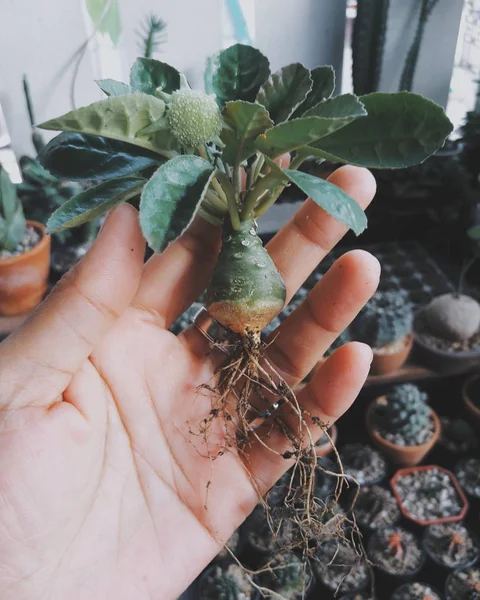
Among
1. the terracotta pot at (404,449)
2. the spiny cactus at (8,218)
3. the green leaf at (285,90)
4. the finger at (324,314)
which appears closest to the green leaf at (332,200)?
the green leaf at (285,90)

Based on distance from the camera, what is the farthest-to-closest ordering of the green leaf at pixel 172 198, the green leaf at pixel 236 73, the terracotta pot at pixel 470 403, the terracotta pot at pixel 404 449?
the terracotta pot at pixel 470 403 < the terracotta pot at pixel 404 449 < the green leaf at pixel 236 73 < the green leaf at pixel 172 198

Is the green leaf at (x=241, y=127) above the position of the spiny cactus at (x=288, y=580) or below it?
above

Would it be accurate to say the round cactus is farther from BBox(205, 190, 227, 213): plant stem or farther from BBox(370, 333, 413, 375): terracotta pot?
BBox(370, 333, 413, 375): terracotta pot

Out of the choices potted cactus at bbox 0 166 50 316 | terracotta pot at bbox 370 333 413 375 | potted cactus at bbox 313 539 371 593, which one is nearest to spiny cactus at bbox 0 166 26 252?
potted cactus at bbox 0 166 50 316

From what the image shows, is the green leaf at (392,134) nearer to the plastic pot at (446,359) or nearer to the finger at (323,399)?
the finger at (323,399)

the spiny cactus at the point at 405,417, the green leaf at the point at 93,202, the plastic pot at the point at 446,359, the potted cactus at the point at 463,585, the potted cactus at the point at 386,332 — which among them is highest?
the green leaf at the point at 93,202

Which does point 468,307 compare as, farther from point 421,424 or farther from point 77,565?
point 77,565

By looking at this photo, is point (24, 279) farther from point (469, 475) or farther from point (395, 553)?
point (469, 475)

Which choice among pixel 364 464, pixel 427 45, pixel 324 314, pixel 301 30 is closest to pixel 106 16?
pixel 301 30
